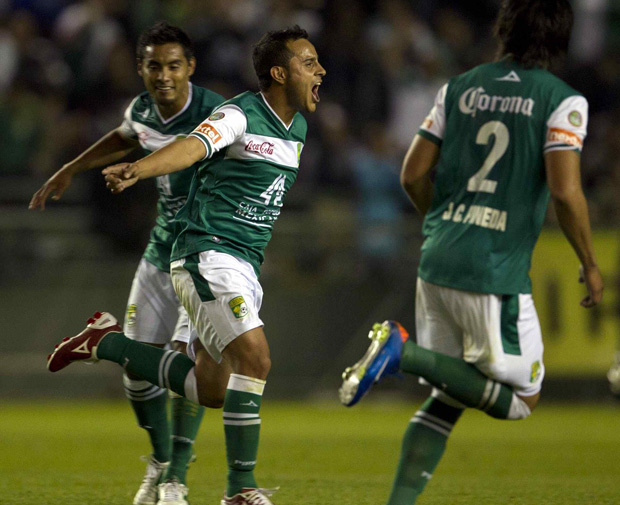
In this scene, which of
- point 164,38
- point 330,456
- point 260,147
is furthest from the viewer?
point 330,456

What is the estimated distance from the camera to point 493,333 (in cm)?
446

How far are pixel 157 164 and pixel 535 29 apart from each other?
1.71m

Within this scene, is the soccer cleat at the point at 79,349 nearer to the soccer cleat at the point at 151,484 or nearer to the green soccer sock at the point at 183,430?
the green soccer sock at the point at 183,430

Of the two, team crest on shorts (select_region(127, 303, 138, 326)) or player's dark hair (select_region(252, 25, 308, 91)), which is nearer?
player's dark hair (select_region(252, 25, 308, 91))

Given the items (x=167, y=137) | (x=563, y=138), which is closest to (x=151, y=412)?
(x=167, y=137)

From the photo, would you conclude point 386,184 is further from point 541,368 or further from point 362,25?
point 541,368

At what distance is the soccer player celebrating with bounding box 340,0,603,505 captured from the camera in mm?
4340

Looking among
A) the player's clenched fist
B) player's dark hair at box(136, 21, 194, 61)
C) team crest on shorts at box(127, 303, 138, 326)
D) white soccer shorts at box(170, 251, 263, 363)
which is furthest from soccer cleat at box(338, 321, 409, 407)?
player's dark hair at box(136, 21, 194, 61)

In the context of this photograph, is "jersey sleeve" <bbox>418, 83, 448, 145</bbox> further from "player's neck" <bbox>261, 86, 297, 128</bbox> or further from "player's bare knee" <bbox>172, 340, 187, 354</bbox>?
"player's bare knee" <bbox>172, 340, 187, 354</bbox>

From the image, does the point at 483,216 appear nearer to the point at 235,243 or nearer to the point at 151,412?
the point at 235,243

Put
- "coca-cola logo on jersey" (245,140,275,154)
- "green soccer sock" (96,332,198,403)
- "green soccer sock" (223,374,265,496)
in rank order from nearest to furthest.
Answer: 1. "green soccer sock" (223,374,265,496)
2. "coca-cola logo on jersey" (245,140,275,154)
3. "green soccer sock" (96,332,198,403)

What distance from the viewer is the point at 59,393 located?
11227 mm

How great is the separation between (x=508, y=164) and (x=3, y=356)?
313 inches

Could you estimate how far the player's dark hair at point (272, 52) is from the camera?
4.98 meters
